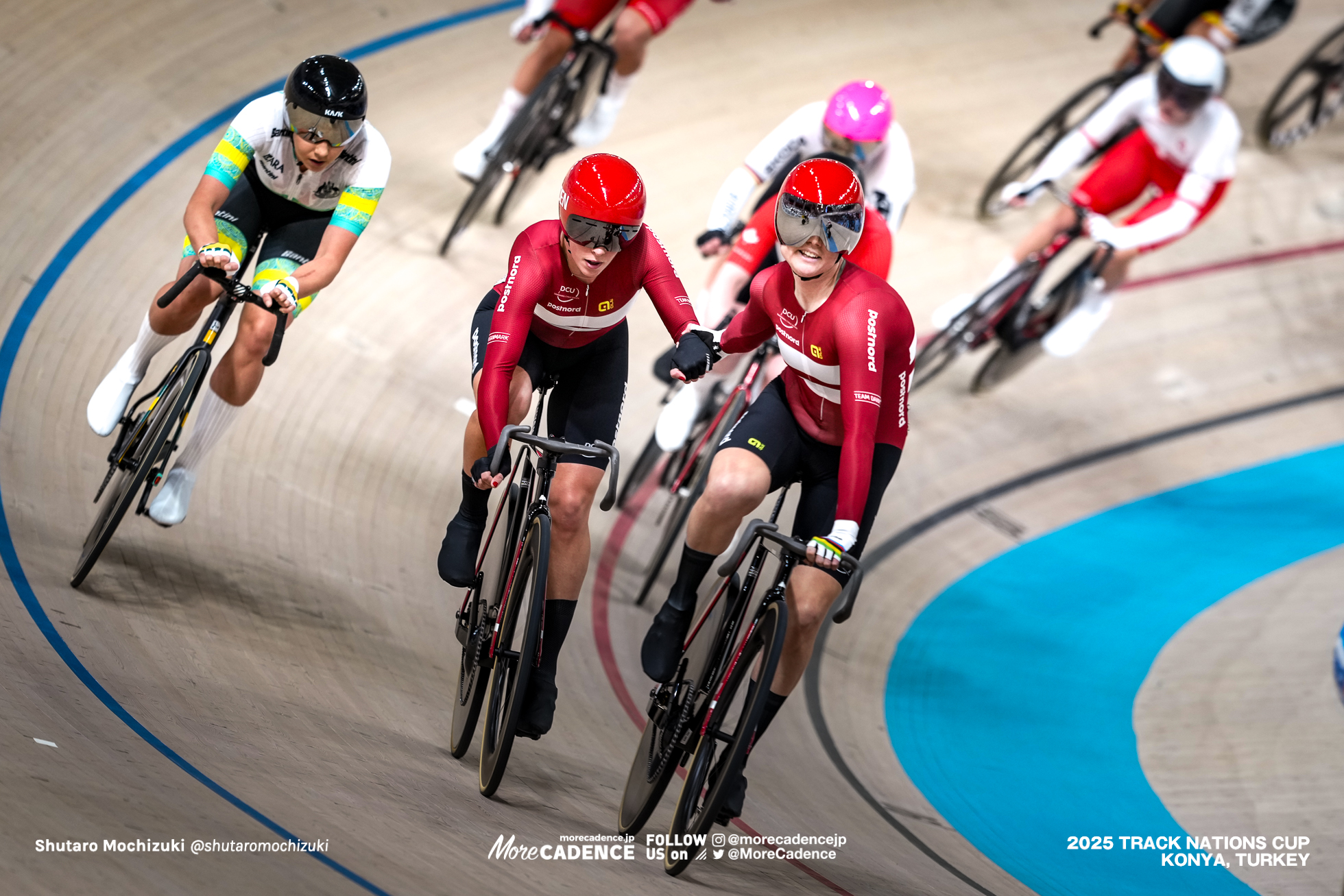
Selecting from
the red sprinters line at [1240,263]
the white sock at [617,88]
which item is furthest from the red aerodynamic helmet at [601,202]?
the red sprinters line at [1240,263]

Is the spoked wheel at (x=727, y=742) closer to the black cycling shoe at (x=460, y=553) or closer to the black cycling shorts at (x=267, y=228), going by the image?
the black cycling shoe at (x=460, y=553)

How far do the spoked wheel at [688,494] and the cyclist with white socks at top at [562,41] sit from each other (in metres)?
2.20

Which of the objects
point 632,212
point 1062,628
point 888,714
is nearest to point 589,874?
point 632,212

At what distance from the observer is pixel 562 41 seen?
667 centimetres

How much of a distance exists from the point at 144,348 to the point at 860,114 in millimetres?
2641

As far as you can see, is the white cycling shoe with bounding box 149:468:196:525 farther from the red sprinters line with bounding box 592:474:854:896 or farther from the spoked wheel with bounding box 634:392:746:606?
the spoked wheel with bounding box 634:392:746:606

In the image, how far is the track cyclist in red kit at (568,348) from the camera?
3.43 metres

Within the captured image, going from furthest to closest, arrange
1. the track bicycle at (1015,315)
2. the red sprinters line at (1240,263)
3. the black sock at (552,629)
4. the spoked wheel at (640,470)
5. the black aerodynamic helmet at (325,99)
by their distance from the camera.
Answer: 1. the red sprinters line at (1240,263)
2. the track bicycle at (1015,315)
3. the spoked wheel at (640,470)
4. the black aerodynamic helmet at (325,99)
5. the black sock at (552,629)

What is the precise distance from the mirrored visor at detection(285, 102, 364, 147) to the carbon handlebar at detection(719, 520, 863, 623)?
1.65 meters

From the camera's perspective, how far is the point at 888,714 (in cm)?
506

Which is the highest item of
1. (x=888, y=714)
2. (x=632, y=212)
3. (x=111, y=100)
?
(x=632, y=212)

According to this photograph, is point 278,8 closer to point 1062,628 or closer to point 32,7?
point 32,7

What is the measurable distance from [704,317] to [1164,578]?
249cm

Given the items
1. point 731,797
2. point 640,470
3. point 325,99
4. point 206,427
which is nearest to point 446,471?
point 640,470
